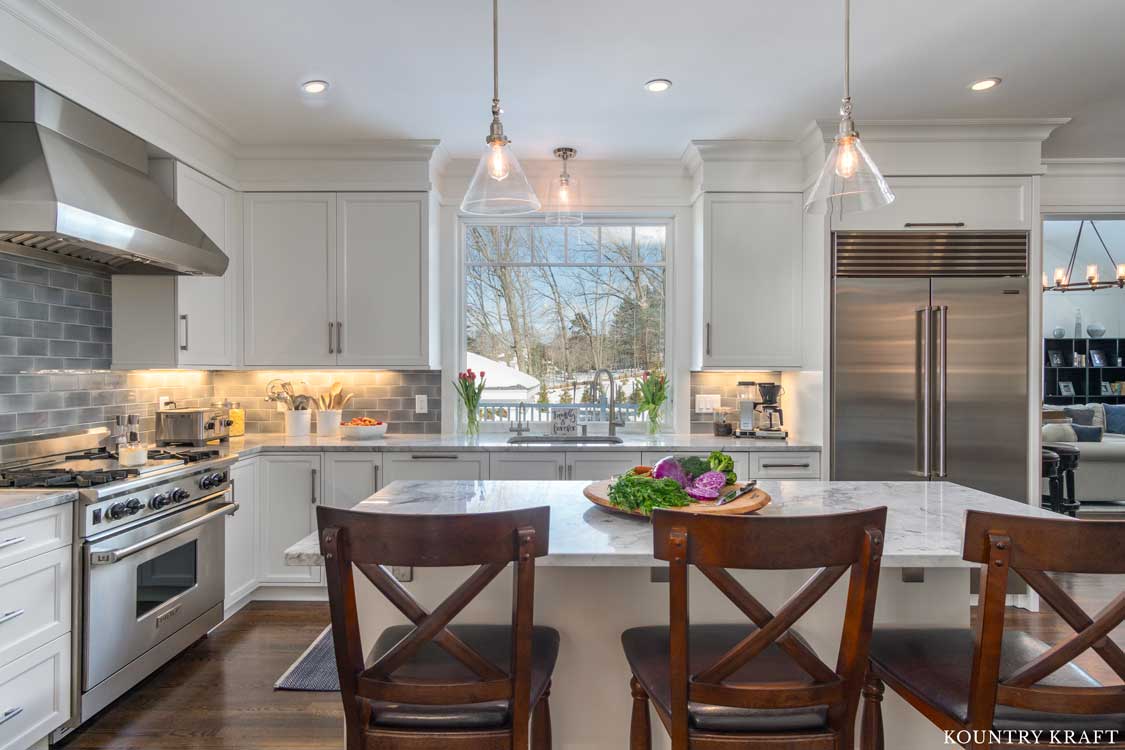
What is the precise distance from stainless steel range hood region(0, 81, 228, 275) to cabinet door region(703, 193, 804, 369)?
279cm

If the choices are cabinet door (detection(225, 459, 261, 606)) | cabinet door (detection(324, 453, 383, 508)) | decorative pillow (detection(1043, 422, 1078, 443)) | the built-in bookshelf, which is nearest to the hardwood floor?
cabinet door (detection(225, 459, 261, 606))

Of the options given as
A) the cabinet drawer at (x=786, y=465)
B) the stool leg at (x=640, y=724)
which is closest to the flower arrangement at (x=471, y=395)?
the cabinet drawer at (x=786, y=465)

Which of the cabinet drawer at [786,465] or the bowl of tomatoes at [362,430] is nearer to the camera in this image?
the cabinet drawer at [786,465]

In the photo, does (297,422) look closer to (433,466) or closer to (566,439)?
(433,466)

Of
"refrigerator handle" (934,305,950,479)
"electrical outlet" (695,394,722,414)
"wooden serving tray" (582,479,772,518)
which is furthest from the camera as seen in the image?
"electrical outlet" (695,394,722,414)

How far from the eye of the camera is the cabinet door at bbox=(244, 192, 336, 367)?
389cm

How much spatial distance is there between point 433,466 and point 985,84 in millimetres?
3453

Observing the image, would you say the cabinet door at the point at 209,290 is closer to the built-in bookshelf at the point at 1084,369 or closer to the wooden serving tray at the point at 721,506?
the wooden serving tray at the point at 721,506

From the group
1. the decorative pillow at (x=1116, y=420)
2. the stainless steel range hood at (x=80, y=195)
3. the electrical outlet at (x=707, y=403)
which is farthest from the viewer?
the decorative pillow at (x=1116, y=420)

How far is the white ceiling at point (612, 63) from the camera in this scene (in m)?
2.46

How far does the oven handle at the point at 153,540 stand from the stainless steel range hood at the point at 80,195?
1173mm

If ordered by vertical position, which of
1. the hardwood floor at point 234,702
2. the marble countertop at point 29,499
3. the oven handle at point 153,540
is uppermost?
the marble countertop at point 29,499

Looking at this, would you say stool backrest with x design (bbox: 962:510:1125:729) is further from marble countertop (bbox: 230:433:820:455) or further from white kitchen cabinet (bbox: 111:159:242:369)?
white kitchen cabinet (bbox: 111:159:242:369)

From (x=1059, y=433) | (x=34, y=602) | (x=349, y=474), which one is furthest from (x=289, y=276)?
(x=1059, y=433)
